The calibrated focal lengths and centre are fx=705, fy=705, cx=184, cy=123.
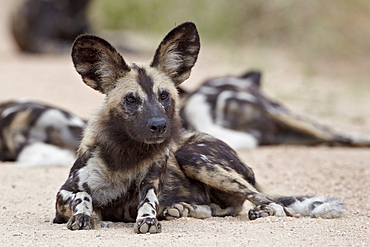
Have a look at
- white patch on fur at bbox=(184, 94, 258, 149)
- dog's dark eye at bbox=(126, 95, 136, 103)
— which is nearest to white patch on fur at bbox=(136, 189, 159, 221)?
dog's dark eye at bbox=(126, 95, 136, 103)

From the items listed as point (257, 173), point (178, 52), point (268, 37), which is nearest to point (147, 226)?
point (178, 52)

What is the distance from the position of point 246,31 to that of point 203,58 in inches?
69.1

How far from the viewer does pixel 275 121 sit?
277 inches

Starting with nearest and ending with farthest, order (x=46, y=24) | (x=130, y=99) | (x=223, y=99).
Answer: (x=130, y=99) < (x=223, y=99) < (x=46, y=24)

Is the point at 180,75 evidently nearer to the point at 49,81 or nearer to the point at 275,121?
the point at 275,121

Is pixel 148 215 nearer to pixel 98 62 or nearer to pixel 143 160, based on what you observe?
pixel 143 160

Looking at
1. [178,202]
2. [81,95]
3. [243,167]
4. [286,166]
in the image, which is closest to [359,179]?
[286,166]

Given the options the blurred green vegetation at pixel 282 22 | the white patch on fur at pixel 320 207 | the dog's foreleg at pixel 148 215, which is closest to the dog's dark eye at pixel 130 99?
the dog's foreleg at pixel 148 215

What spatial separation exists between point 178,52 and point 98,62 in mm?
450

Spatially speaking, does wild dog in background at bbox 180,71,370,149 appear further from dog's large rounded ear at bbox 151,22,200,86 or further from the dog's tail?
dog's large rounded ear at bbox 151,22,200,86

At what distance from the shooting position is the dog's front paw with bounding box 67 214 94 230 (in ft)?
10.6

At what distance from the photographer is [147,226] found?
3174 mm

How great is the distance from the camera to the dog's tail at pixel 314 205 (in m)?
3.74

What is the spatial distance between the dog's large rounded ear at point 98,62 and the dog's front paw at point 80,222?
2.30 feet
